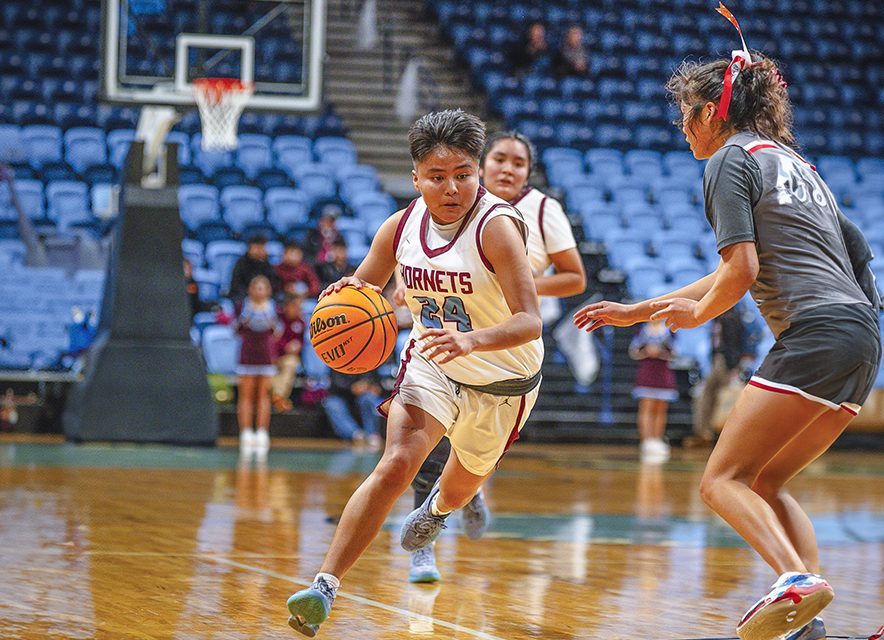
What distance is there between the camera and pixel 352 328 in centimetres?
417

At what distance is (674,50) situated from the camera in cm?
2064

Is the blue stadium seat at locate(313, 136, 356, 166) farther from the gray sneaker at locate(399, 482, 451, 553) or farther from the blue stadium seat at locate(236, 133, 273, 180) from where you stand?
the gray sneaker at locate(399, 482, 451, 553)

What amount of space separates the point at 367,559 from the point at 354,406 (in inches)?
325

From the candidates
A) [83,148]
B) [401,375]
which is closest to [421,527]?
[401,375]

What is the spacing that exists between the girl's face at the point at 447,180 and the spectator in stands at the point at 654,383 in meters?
9.52

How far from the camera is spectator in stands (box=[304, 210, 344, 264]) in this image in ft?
46.5

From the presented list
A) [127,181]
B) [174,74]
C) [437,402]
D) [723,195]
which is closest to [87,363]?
[127,181]

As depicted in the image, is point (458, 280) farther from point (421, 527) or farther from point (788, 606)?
point (788, 606)

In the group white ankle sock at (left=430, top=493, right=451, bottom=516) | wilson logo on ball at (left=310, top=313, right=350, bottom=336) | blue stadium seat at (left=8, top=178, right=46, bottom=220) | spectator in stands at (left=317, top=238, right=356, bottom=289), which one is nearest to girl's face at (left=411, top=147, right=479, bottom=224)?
wilson logo on ball at (left=310, top=313, right=350, bottom=336)

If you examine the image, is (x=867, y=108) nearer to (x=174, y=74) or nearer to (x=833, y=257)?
(x=174, y=74)

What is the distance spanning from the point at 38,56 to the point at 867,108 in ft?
42.5

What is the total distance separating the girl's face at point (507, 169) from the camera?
18.6ft

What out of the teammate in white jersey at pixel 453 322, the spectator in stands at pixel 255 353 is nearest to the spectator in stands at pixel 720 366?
the spectator in stands at pixel 255 353

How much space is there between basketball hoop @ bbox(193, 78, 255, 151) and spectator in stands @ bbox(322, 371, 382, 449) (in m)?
2.76
